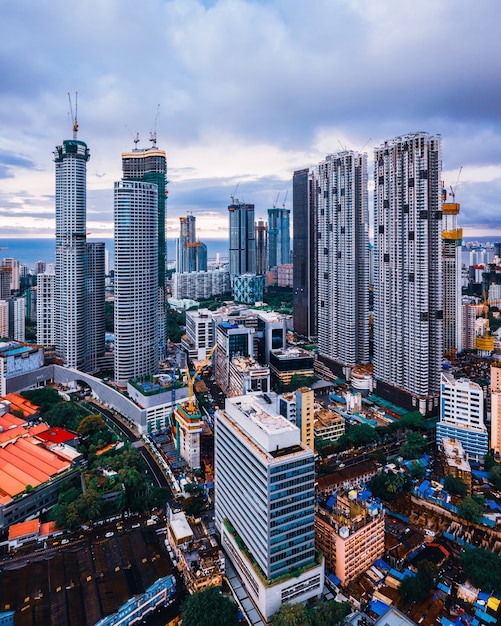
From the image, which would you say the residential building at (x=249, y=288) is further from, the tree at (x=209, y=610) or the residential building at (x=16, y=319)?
the tree at (x=209, y=610)

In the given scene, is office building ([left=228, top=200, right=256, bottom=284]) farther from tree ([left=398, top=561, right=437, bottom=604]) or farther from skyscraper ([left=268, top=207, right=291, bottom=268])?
tree ([left=398, top=561, right=437, bottom=604])

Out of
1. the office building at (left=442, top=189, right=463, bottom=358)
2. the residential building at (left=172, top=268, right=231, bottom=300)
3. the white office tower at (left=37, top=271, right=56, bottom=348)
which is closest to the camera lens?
the white office tower at (left=37, top=271, right=56, bottom=348)

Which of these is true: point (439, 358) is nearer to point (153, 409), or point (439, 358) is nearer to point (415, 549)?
point (415, 549)

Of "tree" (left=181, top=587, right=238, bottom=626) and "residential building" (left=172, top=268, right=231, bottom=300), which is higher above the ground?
"residential building" (left=172, top=268, right=231, bottom=300)

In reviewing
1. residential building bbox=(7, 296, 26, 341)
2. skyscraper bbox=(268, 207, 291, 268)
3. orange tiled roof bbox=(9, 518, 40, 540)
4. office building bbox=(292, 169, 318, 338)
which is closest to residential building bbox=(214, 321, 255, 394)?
office building bbox=(292, 169, 318, 338)

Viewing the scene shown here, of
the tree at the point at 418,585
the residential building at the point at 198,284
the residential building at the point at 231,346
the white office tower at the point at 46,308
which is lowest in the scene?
the tree at the point at 418,585

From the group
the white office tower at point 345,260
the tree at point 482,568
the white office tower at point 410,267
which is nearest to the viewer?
the tree at point 482,568

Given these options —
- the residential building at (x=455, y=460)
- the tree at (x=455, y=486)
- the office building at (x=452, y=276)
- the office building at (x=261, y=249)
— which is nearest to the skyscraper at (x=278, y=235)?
the office building at (x=261, y=249)
